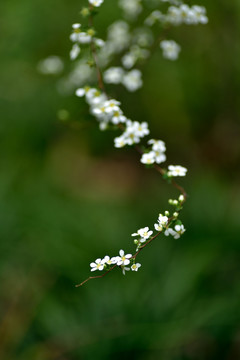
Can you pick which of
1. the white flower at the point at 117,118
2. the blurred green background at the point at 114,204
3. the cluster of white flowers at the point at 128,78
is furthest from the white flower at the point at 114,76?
the white flower at the point at 117,118

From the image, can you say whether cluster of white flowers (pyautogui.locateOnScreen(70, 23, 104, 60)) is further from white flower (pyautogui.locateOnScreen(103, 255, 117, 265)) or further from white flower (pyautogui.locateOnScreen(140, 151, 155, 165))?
white flower (pyautogui.locateOnScreen(103, 255, 117, 265))

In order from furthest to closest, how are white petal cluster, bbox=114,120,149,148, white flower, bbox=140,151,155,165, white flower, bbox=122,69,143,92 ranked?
white flower, bbox=122,69,143,92 → white petal cluster, bbox=114,120,149,148 → white flower, bbox=140,151,155,165

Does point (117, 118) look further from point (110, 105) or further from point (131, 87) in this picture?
point (131, 87)

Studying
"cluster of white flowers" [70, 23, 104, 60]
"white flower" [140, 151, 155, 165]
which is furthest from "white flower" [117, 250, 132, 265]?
"cluster of white flowers" [70, 23, 104, 60]

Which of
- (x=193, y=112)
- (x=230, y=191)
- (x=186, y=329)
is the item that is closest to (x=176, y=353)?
(x=186, y=329)

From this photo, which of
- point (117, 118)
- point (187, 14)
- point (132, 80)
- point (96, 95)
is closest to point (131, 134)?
point (117, 118)

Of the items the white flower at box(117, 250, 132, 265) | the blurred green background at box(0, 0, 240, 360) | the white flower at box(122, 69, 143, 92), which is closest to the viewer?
the white flower at box(117, 250, 132, 265)

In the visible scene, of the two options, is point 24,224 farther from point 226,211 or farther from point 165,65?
point 165,65

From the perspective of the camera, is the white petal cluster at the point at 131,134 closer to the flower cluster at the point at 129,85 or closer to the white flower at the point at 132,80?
the flower cluster at the point at 129,85
